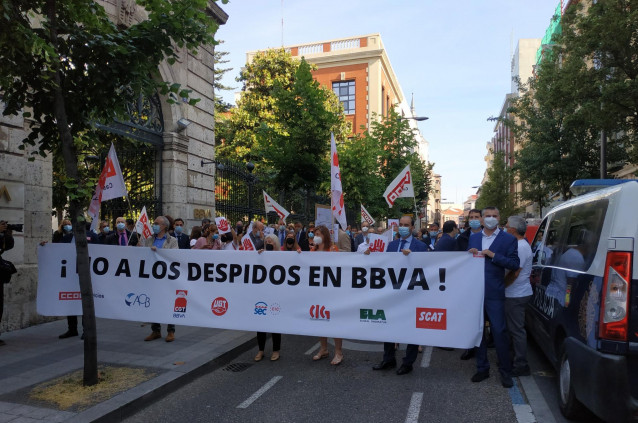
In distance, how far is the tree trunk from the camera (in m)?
5.29

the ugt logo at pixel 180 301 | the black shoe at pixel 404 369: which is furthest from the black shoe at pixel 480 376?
the ugt logo at pixel 180 301

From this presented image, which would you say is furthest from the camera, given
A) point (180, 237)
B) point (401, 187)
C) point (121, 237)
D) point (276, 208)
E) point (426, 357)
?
point (276, 208)

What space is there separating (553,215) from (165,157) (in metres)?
9.70

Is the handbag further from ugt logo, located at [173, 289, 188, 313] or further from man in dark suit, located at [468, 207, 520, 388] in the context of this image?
man in dark suit, located at [468, 207, 520, 388]

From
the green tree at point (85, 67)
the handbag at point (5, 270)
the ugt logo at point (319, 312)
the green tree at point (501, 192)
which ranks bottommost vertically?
the ugt logo at point (319, 312)

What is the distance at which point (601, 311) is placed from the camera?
367 centimetres

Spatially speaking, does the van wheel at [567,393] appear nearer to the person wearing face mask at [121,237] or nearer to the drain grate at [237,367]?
the drain grate at [237,367]

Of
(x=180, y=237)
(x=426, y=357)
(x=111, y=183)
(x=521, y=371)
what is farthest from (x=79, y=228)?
(x=521, y=371)

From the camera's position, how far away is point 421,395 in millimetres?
5211

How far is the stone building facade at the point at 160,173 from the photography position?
825 centimetres

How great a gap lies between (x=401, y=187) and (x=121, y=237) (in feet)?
22.2

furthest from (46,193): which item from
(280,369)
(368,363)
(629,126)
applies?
(629,126)

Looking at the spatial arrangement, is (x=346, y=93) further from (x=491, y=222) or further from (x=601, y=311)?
(x=601, y=311)

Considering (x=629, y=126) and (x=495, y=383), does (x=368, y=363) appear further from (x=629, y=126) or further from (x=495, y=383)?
(x=629, y=126)
